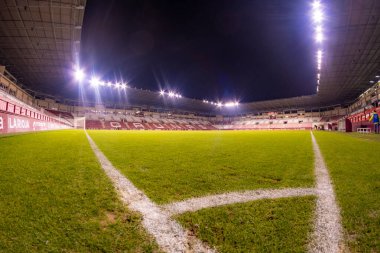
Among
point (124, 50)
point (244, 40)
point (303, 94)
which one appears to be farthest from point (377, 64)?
point (124, 50)

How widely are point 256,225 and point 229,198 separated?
2.01 feet

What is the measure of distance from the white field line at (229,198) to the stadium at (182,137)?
2 centimetres

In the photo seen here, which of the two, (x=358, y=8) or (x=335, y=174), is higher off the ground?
(x=358, y=8)

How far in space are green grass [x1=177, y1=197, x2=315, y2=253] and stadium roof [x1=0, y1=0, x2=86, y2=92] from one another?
22207 mm

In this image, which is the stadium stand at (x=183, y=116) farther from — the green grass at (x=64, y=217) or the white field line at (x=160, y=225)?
the white field line at (x=160, y=225)

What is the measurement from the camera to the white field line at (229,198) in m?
1.98

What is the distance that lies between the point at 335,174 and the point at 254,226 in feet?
8.12

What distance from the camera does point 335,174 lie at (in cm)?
334

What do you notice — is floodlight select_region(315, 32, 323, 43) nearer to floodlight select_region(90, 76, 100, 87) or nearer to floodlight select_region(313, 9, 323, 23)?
floodlight select_region(313, 9, 323, 23)

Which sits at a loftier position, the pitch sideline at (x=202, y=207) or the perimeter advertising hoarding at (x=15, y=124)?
the perimeter advertising hoarding at (x=15, y=124)

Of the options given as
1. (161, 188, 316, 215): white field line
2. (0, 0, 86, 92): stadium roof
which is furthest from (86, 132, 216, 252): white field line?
(0, 0, 86, 92): stadium roof

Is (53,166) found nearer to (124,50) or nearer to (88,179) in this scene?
(88,179)

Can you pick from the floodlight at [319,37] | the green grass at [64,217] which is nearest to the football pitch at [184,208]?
the green grass at [64,217]

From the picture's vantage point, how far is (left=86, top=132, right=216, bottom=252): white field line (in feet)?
4.61
